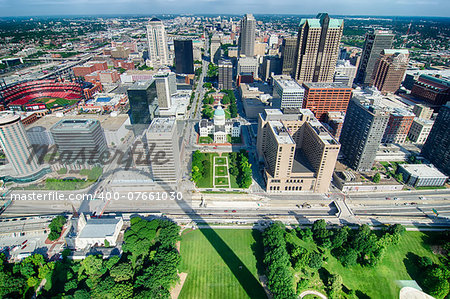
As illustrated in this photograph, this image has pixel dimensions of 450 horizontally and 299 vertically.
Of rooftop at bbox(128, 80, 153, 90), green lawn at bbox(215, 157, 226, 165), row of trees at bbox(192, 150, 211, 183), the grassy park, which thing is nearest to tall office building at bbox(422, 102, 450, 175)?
the grassy park

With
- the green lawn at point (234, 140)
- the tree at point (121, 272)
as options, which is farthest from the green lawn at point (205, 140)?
the tree at point (121, 272)

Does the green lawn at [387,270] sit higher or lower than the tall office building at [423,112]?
lower

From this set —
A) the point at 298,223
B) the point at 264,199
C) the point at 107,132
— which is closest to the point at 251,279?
the point at 298,223

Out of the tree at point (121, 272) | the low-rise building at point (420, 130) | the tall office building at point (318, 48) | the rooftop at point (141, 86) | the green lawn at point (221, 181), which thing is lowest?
the green lawn at point (221, 181)

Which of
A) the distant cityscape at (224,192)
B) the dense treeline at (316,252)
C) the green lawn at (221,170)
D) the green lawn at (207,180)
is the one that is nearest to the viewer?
the dense treeline at (316,252)

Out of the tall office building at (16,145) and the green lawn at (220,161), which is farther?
the green lawn at (220,161)

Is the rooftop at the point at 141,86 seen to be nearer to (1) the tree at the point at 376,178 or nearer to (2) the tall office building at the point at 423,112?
(1) the tree at the point at 376,178
